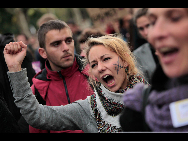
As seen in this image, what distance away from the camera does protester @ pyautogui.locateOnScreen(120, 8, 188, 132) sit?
1021mm

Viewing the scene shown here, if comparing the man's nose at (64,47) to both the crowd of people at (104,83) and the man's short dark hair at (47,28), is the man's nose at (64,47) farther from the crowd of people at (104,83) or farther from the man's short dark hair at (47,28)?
the man's short dark hair at (47,28)

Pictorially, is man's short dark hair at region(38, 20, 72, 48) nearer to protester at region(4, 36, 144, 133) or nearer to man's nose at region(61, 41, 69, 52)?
man's nose at region(61, 41, 69, 52)

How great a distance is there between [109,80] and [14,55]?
932 millimetres

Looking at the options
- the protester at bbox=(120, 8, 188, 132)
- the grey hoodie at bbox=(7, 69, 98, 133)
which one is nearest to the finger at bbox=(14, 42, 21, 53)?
the grey hoodie at bbox=(7, 69, 98, 133)

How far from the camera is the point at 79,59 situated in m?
3.01

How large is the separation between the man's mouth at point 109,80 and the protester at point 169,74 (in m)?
0.83

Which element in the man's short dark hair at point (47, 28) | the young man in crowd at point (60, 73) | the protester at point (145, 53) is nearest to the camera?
the young man in crowd at point (60, 73)

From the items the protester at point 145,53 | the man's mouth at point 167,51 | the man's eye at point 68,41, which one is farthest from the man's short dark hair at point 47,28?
the man's mouth at point 167,51

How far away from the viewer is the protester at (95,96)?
Answer: 1910mm

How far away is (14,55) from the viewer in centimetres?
206
